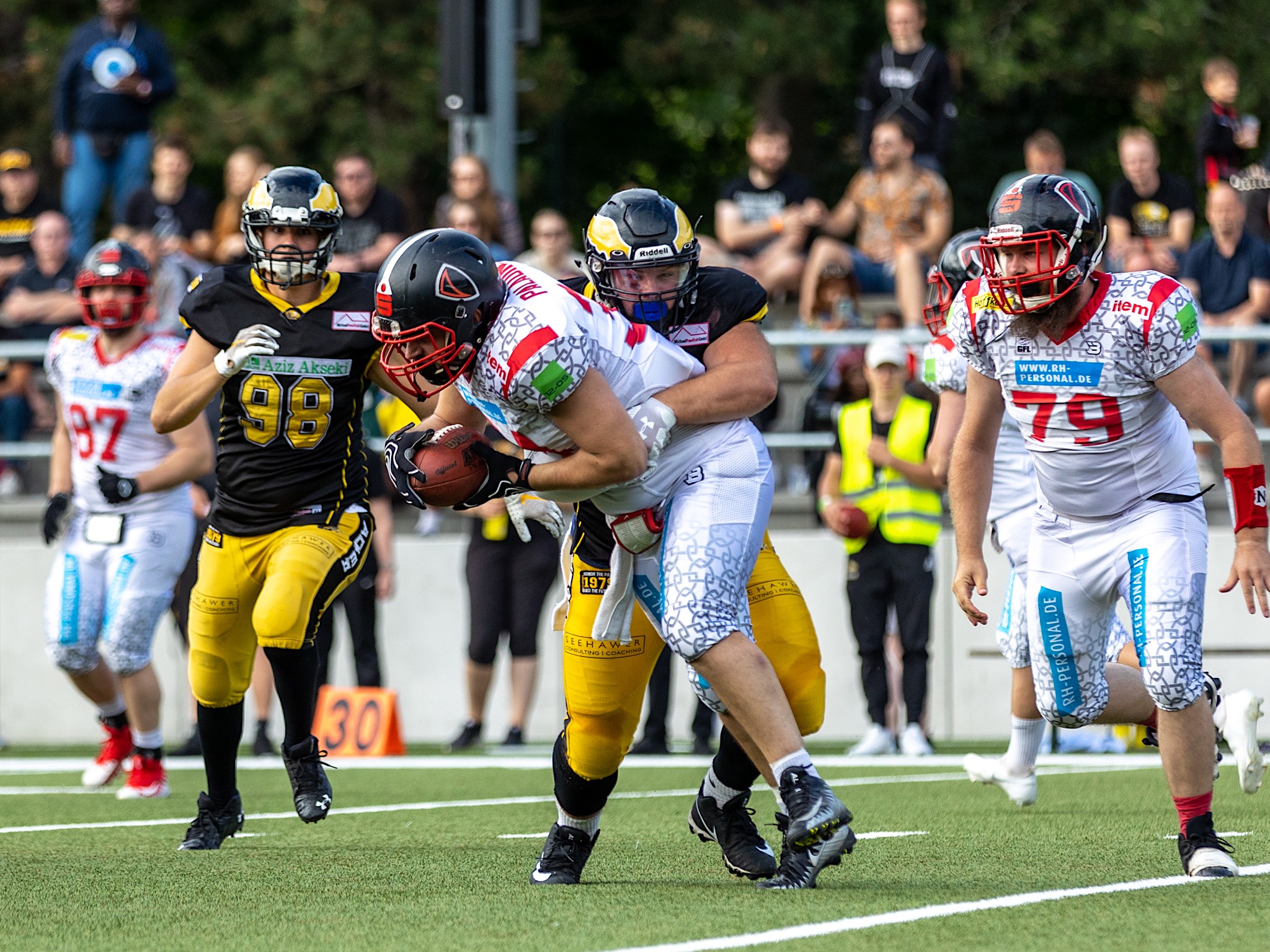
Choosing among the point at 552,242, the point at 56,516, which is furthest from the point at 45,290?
the point at 56,516

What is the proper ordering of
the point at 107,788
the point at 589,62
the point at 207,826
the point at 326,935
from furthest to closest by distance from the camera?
the point at 589,62 → the point at 107,788 → the point at 207,826 → the point at 326,935

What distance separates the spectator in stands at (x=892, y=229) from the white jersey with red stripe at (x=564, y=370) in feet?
21.6

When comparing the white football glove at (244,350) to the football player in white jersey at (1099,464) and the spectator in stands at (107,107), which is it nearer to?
the football player in white jersey at (1099,464)

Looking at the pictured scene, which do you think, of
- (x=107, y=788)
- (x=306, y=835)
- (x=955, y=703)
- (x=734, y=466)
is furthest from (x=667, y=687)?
(x=734, y=466)

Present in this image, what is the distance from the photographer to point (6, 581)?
11508 millimetres

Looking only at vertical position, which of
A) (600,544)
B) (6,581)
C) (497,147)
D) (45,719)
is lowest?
(45,719)

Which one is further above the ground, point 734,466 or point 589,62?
point 589,62

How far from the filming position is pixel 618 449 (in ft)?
14.8

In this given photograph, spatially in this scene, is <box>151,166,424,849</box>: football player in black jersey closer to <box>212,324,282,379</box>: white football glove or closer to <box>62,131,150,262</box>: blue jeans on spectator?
<box>212,324,282,379</box>: white football glove

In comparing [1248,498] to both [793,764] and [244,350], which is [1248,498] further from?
[244,350]

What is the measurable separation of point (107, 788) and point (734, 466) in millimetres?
4576

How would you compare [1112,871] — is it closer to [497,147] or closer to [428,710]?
[428,710]

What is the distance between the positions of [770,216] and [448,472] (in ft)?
25.8

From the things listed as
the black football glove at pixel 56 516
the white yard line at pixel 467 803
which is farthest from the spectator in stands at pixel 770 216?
the black football glove at pixel 56 516
